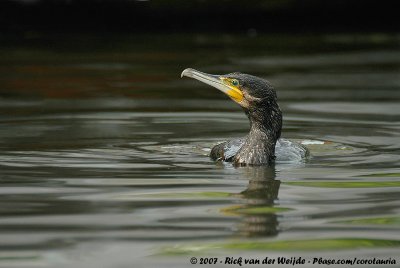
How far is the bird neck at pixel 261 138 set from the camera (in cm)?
924

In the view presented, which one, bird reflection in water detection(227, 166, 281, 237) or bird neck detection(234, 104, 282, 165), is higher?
bird neck detection(234, 104, 282, 165)

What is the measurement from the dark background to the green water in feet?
7.41

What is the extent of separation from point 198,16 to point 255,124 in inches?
468

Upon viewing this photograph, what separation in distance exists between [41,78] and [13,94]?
4.69 feet

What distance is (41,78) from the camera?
1512 cm

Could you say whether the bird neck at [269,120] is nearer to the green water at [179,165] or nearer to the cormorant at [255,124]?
the cormorant at [255,124]

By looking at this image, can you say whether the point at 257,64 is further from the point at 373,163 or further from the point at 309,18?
the point at 373,163

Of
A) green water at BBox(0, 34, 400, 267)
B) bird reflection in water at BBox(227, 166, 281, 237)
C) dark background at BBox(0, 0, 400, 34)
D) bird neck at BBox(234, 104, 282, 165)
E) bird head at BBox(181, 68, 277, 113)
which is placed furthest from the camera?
dark background at BBox(0, 0, 400, 34)

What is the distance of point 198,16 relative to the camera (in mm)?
21188

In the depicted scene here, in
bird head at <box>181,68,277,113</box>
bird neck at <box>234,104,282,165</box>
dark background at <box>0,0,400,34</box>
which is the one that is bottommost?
bird neck at <box>234,104,282,165</box>

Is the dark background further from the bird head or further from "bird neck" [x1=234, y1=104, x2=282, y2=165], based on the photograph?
A: "bird neck" [x1=234, y1=104, x2=282, y2=165]

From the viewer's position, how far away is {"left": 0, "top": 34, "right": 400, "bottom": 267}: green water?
6.20 meters

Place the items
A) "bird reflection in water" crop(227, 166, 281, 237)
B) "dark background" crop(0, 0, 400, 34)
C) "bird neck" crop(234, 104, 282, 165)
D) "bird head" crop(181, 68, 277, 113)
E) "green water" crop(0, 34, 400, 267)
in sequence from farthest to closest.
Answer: "dark background" crop(0, 0, 400, 34)
"bird head" crop(181, 68, 277, 113)
"bird neck" crop(234, 104, 282, 165)
"bird reflection in water" crop(227, 166, 281, 237)
"green water" crop(0, 34, 400, 267)

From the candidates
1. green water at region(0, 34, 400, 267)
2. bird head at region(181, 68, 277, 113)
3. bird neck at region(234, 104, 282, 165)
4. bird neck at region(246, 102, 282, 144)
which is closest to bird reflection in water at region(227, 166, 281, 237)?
green water at region(0, 34, 400, 267)
